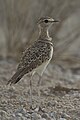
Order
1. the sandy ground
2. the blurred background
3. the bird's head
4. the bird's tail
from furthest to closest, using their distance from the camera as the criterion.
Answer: the blurred background → the bird's head → the bird's tail → the sandy ground

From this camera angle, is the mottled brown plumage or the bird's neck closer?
the mottled brown plumage

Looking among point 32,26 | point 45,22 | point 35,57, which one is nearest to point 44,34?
point 45,22

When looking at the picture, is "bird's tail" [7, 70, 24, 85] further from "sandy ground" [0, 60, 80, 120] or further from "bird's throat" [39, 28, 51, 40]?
"bird's throat" [39, 28, 51, 40]

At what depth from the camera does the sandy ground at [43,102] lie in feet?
23.5

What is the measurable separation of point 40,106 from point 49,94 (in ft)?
3.48

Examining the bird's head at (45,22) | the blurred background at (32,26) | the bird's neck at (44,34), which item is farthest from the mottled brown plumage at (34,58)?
the blurred background at (32,26)

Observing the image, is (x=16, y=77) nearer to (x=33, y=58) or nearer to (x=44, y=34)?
(x=33, y=58)

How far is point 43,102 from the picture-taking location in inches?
314

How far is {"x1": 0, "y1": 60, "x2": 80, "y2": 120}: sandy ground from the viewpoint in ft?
23.5

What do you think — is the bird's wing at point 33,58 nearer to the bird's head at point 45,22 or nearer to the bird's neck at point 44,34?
the bird's neck at point 44,34

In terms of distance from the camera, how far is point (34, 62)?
303 inches

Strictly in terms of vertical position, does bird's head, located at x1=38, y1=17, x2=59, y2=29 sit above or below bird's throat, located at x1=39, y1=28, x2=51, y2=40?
above

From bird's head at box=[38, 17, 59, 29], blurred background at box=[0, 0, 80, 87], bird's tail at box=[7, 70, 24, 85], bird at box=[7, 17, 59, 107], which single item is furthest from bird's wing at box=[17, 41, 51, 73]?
blurred background at box=[0, 0, 80, 87]

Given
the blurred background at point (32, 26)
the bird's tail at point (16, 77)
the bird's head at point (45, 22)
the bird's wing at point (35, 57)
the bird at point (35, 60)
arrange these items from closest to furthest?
the bird's tail at point (16, 77) < the bird at point (35, 60) < the bird's wing at point (35, 57) < the bird's head at point (45, 22) < the blurred background at point (32, 26)
